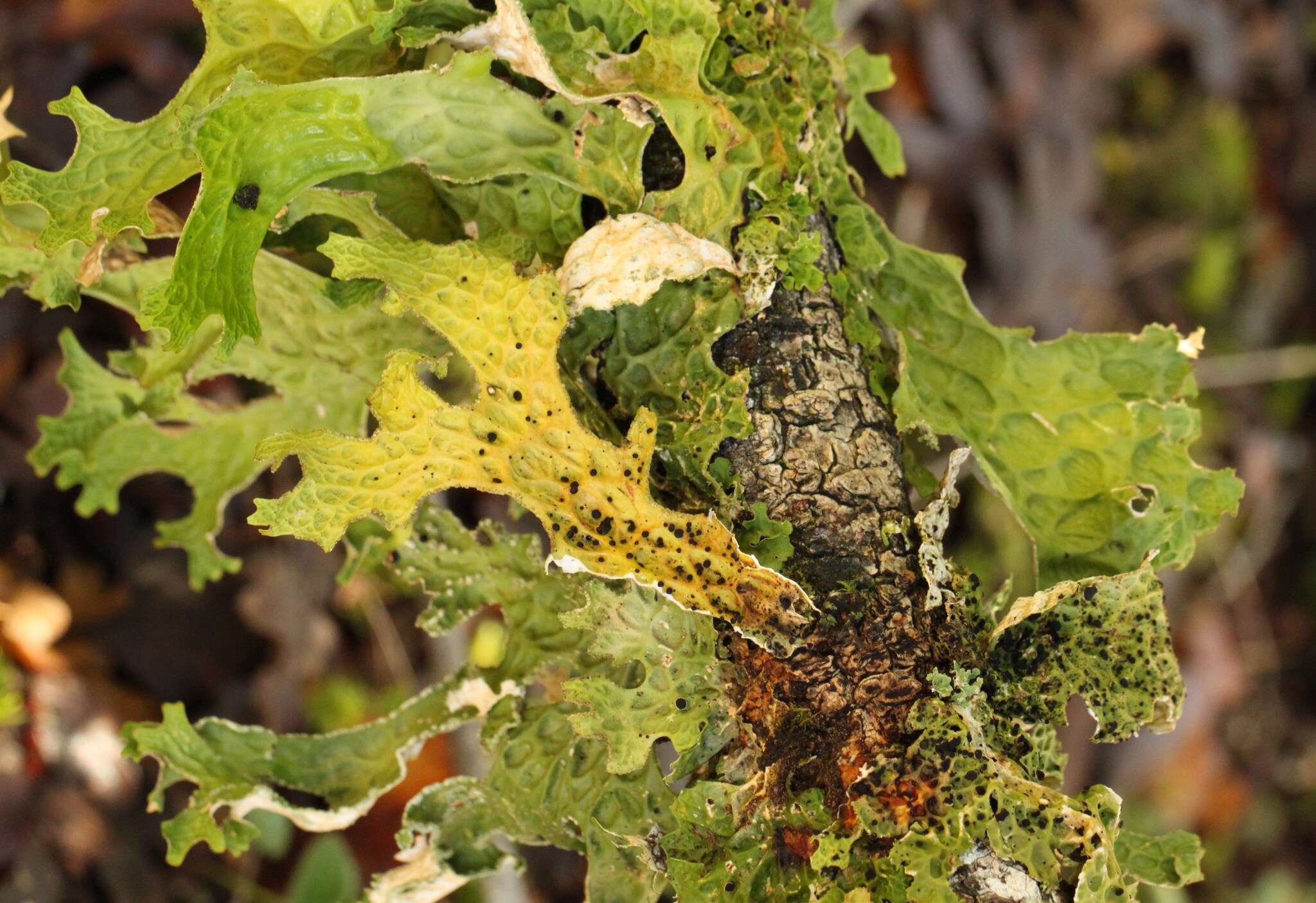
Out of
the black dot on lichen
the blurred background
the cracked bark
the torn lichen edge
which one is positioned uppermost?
the black dot on lichen

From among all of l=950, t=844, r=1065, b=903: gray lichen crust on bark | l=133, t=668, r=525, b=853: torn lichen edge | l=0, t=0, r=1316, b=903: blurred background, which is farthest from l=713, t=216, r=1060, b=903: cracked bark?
l=0, t=0, r=1316, b=903: blurred background

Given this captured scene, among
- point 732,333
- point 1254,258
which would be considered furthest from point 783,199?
point 1254,258

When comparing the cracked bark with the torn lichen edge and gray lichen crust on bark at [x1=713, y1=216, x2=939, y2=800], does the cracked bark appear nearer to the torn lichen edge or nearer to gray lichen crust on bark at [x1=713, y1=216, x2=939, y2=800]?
gray lichen crust on bark at [x1=713, y1=216, x2=939, y2=800]

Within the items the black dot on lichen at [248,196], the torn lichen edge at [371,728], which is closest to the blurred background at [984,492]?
the torn lichen edge at [371,728]

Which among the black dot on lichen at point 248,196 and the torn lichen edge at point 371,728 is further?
the torn lichen edge at point 371,728

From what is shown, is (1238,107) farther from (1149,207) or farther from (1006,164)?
(1006,164)

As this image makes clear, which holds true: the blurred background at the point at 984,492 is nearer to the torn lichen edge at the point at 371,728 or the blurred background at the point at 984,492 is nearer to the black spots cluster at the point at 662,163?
the torn lichen edge at the point at 371,728
